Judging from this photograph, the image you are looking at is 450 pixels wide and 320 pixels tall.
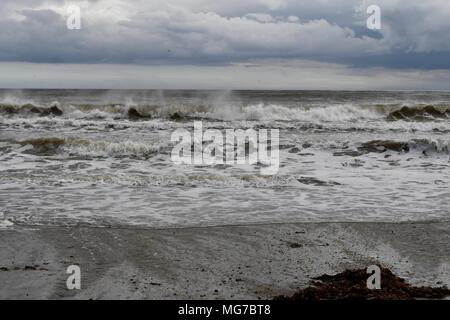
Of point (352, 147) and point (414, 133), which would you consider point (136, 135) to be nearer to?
point (352, 147)

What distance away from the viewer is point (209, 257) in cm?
538

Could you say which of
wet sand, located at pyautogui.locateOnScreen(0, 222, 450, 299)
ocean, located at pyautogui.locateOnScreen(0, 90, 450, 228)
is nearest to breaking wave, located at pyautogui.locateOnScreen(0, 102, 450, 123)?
ocean, located at pyautogui.locateOnScreen(0, 90, 450, 228)

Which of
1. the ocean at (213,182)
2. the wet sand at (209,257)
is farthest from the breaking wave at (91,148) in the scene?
the wet sand at (209,257)

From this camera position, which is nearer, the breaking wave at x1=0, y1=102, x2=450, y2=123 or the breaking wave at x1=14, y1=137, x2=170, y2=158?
the breaking wave at x1=14, y1=137, x2=170, y2=158

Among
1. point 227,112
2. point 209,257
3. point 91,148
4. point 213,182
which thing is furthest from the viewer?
point 227,112

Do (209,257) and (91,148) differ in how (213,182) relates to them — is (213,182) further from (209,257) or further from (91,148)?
(91,148)

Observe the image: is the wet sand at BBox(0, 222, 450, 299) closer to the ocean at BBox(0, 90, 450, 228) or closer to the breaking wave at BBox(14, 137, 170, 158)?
the ocean at BBox(0, 90, 450, 228)

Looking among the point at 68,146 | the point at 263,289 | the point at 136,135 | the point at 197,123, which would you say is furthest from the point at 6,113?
the point at 263,289

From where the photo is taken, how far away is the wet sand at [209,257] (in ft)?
14.6

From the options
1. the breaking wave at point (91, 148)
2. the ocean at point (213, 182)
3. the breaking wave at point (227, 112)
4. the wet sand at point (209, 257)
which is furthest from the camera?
the breaking wave at point (227, 112)

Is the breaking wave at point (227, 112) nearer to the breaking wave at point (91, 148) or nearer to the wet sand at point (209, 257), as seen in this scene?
the breaking wave at point (91, 148)

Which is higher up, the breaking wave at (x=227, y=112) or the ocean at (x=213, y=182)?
the breaking wave at (x=227, y=112)

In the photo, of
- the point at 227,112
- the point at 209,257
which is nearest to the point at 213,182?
the point at 209,257

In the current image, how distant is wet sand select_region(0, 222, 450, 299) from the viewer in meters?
4.46
